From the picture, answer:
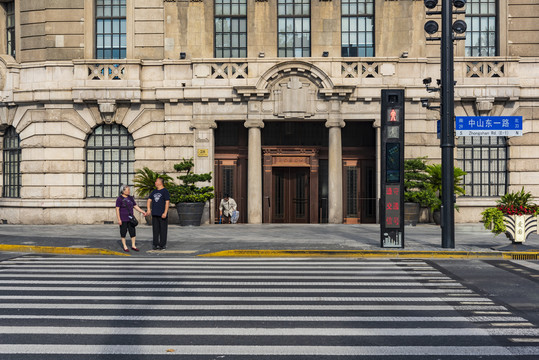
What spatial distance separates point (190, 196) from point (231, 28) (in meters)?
7.22

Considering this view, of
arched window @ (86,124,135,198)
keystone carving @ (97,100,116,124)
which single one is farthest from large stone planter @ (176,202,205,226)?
keystone carving @ (97,100,116,124)

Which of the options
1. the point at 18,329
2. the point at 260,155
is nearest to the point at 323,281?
the point at 18,329

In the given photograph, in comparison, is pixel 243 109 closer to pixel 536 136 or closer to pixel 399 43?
pixel 399 43

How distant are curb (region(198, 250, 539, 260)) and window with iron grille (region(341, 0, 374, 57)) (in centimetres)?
1196

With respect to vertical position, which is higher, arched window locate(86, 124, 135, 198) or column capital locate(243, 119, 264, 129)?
column capital locate(243, 119, 264, 129)

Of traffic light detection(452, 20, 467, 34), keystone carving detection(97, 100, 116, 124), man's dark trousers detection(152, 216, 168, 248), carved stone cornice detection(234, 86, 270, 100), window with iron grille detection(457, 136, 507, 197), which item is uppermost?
traffic light detection(452, 20, 467, 34)

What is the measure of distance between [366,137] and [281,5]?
6.50m

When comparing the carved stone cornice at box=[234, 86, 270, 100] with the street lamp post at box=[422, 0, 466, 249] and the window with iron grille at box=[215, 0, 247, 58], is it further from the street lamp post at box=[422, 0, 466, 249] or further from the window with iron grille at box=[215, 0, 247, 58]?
the street lamp post at box=[422, 0, 466, 249]

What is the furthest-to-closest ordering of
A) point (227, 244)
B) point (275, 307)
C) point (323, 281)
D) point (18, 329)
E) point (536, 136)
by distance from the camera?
1. point (536, 136)
2. point (227, 244)
3. point (323, 281)
4. point (275, 307)
5. point (18, 329)

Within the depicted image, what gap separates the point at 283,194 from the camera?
86.5 feet

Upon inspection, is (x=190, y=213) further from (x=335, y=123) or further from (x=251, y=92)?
(x=335, y=123)

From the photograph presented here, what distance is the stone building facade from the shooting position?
24547 millimetres

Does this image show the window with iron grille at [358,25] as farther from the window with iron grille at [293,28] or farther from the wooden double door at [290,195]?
the wooden double door at [290,195]

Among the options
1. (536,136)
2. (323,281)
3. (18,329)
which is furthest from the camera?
(536,136)
